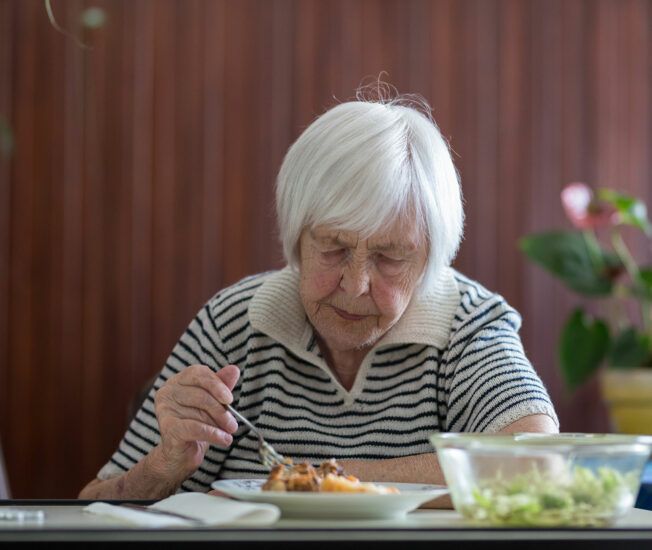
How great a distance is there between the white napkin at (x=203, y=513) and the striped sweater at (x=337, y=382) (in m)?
0.60

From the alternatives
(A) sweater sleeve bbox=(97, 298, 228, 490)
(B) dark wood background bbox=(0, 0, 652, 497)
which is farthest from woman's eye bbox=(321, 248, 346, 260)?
(B) dark wood background bbox=(0, 0, 652, 497)

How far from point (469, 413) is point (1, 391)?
2055 mm

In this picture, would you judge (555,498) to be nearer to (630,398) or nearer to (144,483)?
(144,483)

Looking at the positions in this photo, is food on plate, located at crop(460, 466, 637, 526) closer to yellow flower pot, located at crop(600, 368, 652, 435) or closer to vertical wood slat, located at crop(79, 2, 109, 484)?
yellow flower pot, located at crop(600, 368, 652, 435)

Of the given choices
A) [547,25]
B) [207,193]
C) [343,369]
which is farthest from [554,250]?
[343,369]

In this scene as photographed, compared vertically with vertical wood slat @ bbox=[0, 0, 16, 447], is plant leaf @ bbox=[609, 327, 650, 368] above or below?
below

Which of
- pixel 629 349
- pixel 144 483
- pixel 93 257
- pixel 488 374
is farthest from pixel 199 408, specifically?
pixel 629 349

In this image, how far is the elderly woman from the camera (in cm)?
147

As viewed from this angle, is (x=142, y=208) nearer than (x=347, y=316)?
No

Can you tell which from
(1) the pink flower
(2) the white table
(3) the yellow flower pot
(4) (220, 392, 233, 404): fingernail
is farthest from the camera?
(1) the pink flower

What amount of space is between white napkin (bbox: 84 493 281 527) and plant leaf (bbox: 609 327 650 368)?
2433mm

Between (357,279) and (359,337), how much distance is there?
5.0 inches

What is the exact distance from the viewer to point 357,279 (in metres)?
1.50

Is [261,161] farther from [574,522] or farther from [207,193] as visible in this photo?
[574,522]
